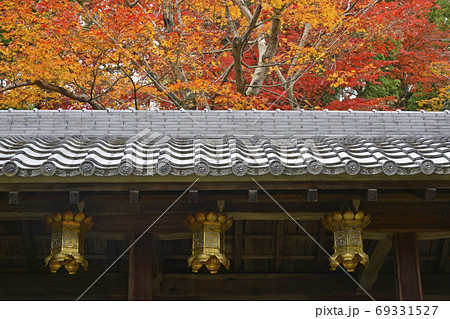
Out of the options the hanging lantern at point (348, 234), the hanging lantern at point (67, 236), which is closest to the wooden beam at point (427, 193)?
the hanging lantern at point (348, 234)

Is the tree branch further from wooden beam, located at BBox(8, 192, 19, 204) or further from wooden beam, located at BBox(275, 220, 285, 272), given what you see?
wooden beam, located at BBox(8, 192, 19, 204)

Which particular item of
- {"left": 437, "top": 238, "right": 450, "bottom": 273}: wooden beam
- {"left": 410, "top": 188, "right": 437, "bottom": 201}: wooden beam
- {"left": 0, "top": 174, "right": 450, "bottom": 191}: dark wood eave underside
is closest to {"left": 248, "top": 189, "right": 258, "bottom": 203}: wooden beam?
{"left": 0, "top": 174, "right": 450, "bottom": 191}: dark wood eave underside

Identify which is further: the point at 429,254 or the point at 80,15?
the point at 80,15

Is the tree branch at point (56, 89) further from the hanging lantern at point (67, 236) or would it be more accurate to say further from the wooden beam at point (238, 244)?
the hanging lantern at point (67, 236)

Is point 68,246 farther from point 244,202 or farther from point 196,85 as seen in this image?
point 196,85

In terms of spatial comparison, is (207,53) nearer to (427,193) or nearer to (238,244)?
(238,244)

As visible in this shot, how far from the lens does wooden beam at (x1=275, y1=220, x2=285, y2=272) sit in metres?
5.70

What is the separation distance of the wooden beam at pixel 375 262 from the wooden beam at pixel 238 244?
1.49 meters

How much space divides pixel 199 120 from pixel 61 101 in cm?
947

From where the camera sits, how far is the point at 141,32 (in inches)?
483

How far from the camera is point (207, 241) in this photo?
191 inches

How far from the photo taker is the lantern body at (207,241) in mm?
4821

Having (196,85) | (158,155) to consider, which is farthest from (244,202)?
(196,85)

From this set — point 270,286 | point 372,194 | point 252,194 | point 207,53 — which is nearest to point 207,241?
point 252,194
